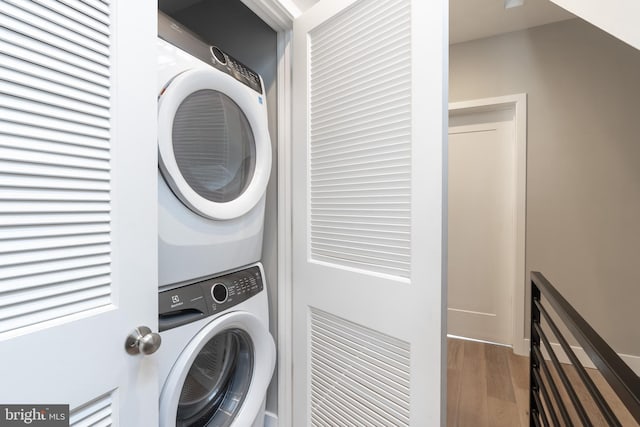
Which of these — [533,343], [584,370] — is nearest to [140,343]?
[584,370]

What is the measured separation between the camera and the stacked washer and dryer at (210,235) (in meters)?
0.89

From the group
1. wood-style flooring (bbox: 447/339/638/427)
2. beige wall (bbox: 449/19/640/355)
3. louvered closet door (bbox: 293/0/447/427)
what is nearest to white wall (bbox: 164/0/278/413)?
louvered closet door (bbox: 293/0/447/427)

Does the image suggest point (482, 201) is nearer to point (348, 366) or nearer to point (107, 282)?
point (348, 366)

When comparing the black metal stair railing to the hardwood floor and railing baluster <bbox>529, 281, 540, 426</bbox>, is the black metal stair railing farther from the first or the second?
the hardwood floor

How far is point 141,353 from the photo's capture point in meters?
0.70

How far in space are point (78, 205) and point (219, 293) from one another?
0.57 meters

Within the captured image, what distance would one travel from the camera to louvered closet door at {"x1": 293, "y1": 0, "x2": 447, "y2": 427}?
2.88 ft

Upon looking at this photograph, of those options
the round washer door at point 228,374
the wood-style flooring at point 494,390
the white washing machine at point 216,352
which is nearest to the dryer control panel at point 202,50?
the white washing machine at point 216,352

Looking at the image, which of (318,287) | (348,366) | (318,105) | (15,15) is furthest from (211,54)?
(348,366)

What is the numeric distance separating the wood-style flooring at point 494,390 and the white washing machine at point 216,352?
1194mm

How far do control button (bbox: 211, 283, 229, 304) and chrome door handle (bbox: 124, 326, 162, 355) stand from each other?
344mm

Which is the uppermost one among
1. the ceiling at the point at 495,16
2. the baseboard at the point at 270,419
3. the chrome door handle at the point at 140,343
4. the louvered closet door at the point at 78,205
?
the ceiling at the point at 495,16

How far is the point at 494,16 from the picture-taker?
2.22m

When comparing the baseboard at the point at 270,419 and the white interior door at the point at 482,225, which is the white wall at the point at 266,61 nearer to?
the baseboard at the point at 270,419
